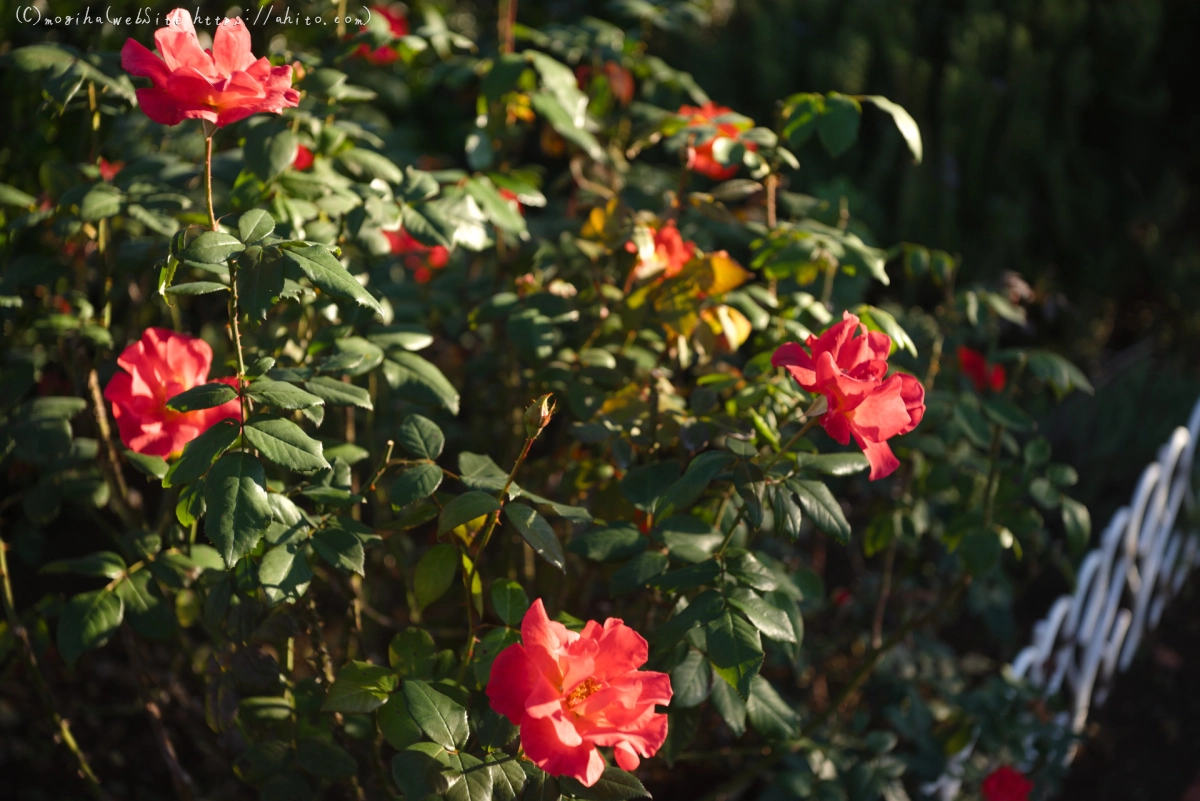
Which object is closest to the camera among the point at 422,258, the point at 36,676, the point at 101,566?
the point at 101,566

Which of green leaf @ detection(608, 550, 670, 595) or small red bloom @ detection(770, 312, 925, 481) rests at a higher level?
small red bloom @ detection(770, 312, 925, 481)

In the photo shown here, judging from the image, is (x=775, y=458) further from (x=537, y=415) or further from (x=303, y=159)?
(x=303, y=159)

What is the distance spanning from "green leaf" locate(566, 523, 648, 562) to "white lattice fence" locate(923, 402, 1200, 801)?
0.98 meters

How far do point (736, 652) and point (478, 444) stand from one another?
1021 millimetres

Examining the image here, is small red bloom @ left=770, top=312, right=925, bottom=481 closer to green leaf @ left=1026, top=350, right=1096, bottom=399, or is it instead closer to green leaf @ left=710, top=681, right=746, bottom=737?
green leaf @ left=710, top=681, right=746, bottom=737

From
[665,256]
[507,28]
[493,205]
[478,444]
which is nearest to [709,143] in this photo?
[665,256]

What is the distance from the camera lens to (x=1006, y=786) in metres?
1.67

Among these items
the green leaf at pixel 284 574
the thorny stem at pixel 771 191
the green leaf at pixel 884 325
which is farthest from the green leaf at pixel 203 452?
the thorny stem at pixel 771 191

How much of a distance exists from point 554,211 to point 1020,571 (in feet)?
5.89

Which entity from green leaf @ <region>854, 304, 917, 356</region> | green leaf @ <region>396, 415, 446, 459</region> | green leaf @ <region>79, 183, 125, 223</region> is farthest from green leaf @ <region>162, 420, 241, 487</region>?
green leaf @ <region>854, 304, 917, 356</region>

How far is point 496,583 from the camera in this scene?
106 centimetres

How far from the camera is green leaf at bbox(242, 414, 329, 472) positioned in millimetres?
897

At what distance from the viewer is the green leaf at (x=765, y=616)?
100 centimetres

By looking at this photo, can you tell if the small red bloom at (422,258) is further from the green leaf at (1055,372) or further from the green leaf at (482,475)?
the green leaf at (1055,372)
